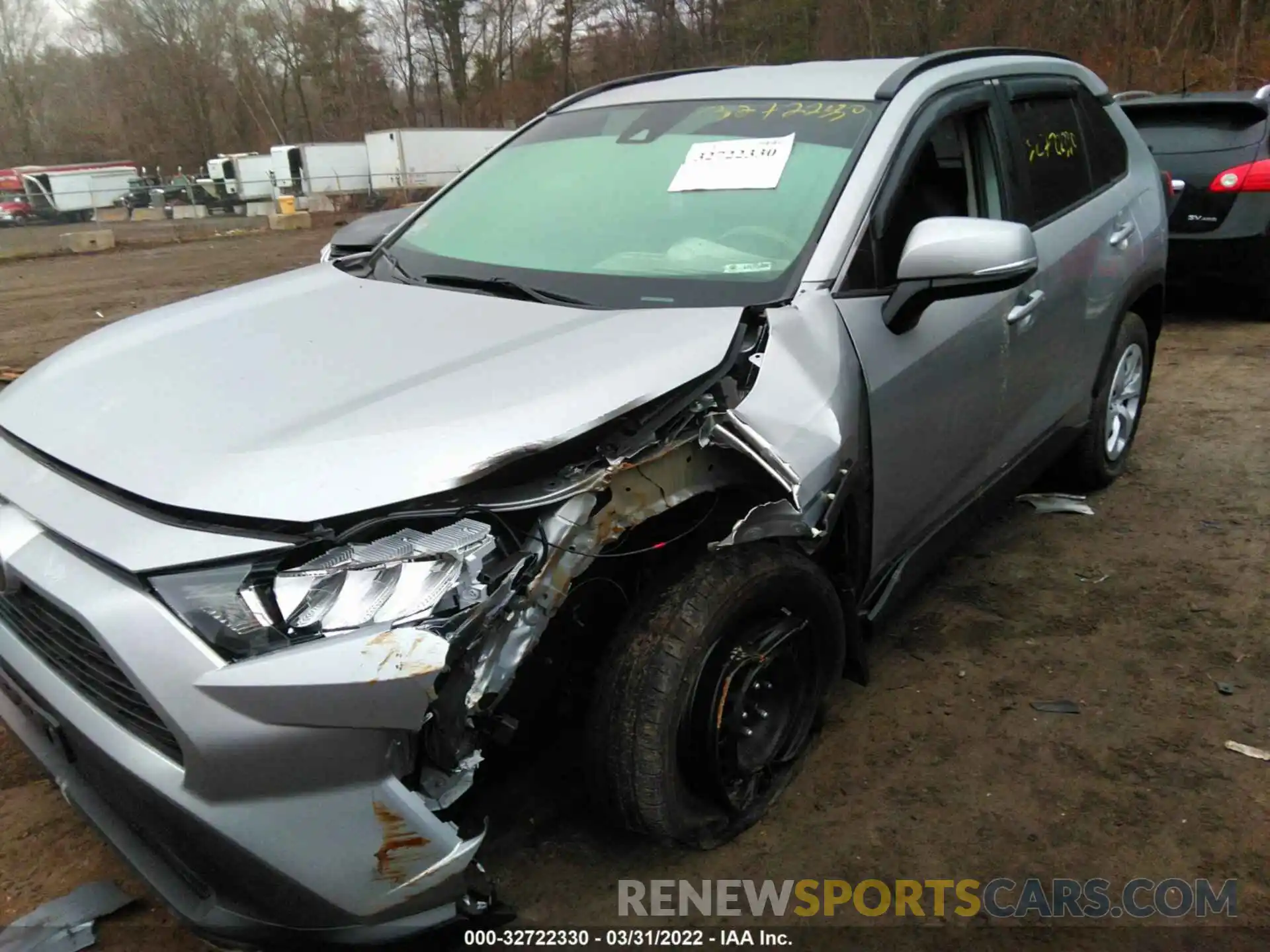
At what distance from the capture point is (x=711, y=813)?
7.06ft

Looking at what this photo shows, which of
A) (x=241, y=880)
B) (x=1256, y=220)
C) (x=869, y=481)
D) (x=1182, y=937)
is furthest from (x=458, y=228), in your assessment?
(x=1256, y=220)

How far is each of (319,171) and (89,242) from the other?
1538cm

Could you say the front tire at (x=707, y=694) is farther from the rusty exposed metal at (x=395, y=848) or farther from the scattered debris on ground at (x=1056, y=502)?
the scattered debris on ground at (x=1056, y=502)

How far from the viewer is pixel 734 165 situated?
2.62m

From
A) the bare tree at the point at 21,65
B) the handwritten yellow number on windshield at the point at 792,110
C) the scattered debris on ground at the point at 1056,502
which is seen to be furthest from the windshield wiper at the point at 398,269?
the bare tree at the point at 21,65

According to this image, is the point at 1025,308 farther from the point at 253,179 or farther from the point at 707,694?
the point at 253,179

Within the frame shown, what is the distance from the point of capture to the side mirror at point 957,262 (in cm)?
221

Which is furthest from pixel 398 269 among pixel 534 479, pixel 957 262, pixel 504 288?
pixel 957 262

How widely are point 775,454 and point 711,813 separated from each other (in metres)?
0.85

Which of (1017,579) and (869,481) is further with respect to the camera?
(1017,579)

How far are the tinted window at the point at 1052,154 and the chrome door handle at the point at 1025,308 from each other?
0.82 ft

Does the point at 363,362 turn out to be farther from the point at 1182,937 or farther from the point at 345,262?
the point at 1182,937

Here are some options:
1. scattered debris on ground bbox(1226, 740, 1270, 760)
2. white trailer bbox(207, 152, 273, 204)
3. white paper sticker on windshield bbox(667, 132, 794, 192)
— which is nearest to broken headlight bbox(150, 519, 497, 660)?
white paper sticker on windshield bbox(667, 132, 794, 192)

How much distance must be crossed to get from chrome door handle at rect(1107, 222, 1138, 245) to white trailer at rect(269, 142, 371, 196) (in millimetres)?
33220
